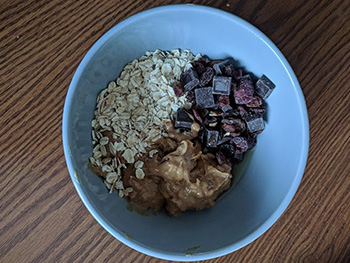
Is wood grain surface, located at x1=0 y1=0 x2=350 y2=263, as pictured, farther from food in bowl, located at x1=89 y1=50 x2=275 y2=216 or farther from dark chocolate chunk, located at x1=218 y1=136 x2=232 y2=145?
dark chocolate chunk, located at x1=218 y1=136 x2=232 y2=145

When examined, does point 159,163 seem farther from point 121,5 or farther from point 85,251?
point 121,5

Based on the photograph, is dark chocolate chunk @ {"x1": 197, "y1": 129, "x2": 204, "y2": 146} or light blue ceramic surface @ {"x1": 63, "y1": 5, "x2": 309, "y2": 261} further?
dark chocolate chunk @ {"x1": 197, "y1": 129, "x2": 204, "y2": 146}

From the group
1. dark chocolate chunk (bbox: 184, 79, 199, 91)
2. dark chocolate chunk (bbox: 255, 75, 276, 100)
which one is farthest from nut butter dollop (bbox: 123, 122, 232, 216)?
dark chocolate chunk (bbox: 255, 75, 276, 100)

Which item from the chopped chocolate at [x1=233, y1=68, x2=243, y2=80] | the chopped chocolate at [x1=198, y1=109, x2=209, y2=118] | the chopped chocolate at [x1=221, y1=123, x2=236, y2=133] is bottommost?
the chopped chocolate at [x1=221, y1=123, x2=236, y2=133]

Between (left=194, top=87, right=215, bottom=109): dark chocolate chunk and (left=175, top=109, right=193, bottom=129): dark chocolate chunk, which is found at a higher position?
(left=194, top=87, right=215, bottom=109): dark chocolate chunk

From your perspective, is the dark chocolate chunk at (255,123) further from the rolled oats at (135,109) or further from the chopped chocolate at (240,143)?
the rolled oats at (135,109)

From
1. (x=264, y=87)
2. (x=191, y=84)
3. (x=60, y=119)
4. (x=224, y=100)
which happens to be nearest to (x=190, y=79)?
(x=191, y=84)

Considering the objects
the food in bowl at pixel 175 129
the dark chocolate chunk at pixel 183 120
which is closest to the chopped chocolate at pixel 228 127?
the food in bowl at pixel 175 129

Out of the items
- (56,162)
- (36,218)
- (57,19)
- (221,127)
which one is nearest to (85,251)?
(36,218)
